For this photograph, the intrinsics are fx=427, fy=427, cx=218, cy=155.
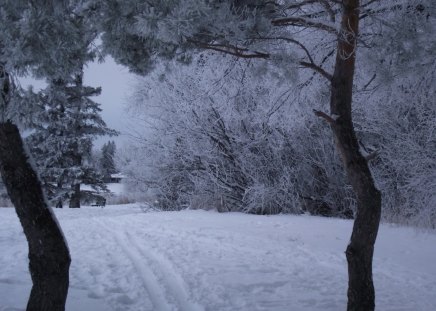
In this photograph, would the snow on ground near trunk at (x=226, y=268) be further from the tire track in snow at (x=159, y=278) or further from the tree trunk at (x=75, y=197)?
the tree trunk at (x=75, y=197)

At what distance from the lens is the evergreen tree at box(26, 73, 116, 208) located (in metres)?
24.7

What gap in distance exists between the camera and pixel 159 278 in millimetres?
5961

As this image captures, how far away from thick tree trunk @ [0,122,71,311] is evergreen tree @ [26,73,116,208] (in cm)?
2186

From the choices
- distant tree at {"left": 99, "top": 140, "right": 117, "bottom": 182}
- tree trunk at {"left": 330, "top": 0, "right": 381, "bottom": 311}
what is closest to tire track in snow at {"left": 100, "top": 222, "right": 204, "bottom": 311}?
tree trunk at {"left": 330, "top": 0, "right": 381, "bottom": 311}

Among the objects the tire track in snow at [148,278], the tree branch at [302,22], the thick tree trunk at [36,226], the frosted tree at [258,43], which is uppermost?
the tree branch at [302,22]

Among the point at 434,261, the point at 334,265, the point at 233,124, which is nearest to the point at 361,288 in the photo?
the point at 334,265

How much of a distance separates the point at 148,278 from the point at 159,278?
0.16 m

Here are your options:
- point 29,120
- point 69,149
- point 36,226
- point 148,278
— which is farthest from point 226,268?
point 69,149

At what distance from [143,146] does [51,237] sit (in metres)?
14.1

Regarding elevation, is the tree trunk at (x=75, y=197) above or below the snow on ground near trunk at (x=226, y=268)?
above

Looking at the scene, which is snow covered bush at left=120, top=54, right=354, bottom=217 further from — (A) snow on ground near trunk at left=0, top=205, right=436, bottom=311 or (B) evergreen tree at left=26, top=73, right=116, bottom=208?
(B) evergreen tree at left=26, top=73, right=116, bottom=208

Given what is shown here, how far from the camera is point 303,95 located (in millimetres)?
9852

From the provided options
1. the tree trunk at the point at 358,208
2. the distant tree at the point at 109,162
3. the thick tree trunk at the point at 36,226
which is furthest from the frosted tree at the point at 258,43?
the distant tree at the point at 109,162

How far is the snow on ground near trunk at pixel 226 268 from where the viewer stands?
512cm
